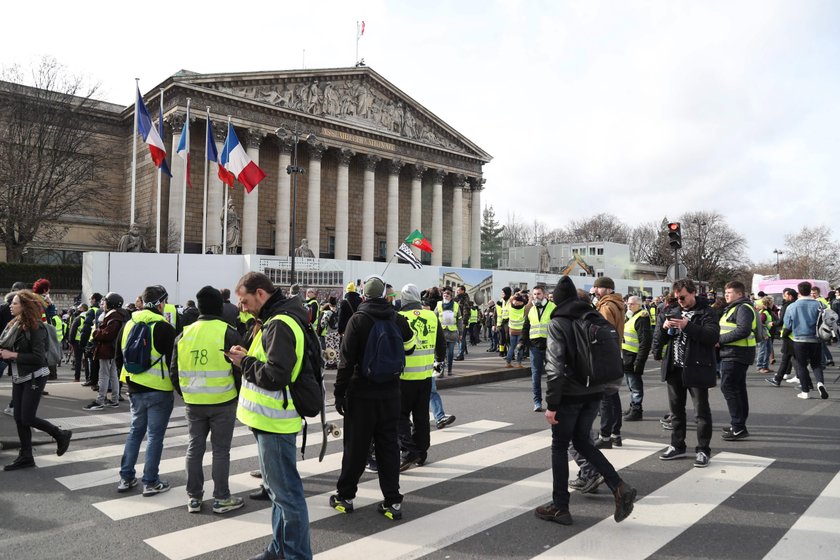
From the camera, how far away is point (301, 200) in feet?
139

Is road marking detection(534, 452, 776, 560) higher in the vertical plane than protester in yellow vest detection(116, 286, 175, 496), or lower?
lower

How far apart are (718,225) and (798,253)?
13.5 meters

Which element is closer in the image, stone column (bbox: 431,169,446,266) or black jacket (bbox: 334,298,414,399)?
black jacket (bbox: 334,298,414,399)

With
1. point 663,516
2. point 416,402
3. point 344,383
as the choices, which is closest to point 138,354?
point 344,383

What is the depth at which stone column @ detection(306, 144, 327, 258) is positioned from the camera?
40125 mm

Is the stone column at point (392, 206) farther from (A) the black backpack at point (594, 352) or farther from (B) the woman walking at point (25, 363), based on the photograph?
(A) the black backpack at point (594, 352)

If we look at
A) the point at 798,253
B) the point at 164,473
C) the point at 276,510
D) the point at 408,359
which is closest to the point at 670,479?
the point at 408,359

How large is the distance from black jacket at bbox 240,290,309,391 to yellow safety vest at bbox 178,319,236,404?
1182mm

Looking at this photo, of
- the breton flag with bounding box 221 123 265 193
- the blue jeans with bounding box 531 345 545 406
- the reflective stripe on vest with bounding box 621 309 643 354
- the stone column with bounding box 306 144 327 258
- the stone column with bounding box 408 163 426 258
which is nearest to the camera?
the reflective stripe on vest with bounding box 621 309 643 354

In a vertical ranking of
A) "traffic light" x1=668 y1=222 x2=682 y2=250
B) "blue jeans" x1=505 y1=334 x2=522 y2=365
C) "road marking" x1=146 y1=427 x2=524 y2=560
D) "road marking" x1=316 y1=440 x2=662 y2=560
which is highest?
"traffic light" x1=668 y1=222 x2=682 y2=250

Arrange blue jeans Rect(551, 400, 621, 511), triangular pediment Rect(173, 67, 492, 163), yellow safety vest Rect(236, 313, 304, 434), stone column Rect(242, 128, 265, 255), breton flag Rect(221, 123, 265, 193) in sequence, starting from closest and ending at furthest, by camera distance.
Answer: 1. yellow safety vest Rect(236, 313, 304, 434)
2. blue jeans Rect(551, 400, 621, 511)
3. breton flag Rect(221, 123, 265, 193)
4. triangular pediment Rect(173, 67, 492, 163)
5. stone column Rect(242, 128, 265, 255)

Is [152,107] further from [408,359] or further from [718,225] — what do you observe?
[718,225]

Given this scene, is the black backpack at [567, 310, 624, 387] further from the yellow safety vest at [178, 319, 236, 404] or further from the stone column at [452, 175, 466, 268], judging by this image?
the stone column at [452, 175, 466, 268]

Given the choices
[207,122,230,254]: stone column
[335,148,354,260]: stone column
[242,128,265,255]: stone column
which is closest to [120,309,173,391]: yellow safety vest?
[207,122,230,254]: stone column
